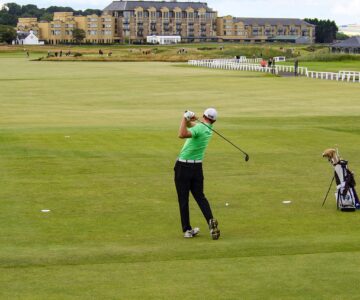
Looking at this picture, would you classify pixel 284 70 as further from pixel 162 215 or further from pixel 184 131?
pixel 184 131

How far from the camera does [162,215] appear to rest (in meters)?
17.4

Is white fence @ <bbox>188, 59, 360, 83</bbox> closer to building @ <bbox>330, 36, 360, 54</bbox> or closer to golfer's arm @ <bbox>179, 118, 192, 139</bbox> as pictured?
building @ <bbox>330, 36, 360, 54</bbox>

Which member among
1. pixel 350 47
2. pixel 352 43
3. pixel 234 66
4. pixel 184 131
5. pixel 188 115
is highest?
pixel 188 115

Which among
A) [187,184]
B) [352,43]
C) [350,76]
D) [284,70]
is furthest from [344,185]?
[352,43]

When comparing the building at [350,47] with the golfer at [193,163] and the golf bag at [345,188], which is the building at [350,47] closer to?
the golf bag at [345,188]

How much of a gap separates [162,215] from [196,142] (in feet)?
9.35

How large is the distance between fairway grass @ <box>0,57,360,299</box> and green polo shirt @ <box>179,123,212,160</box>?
138cm

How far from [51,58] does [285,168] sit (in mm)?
147089

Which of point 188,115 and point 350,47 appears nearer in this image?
point 188,115

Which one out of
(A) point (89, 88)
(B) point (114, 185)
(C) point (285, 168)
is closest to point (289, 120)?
(C) point (285, 168)

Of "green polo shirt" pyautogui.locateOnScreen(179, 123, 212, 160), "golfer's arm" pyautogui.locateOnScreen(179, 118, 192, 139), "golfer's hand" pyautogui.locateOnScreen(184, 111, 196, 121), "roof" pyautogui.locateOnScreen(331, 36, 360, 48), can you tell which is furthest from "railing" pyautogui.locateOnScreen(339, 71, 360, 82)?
"roof" pyautogui.locateOnScreen(331, 36, 360, 48)

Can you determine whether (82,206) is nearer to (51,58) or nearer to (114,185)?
(114,185)

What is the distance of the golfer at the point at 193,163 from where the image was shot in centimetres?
1486

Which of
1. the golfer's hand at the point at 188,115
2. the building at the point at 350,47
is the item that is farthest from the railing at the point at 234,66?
the golfer's hand at the point at 188,115
